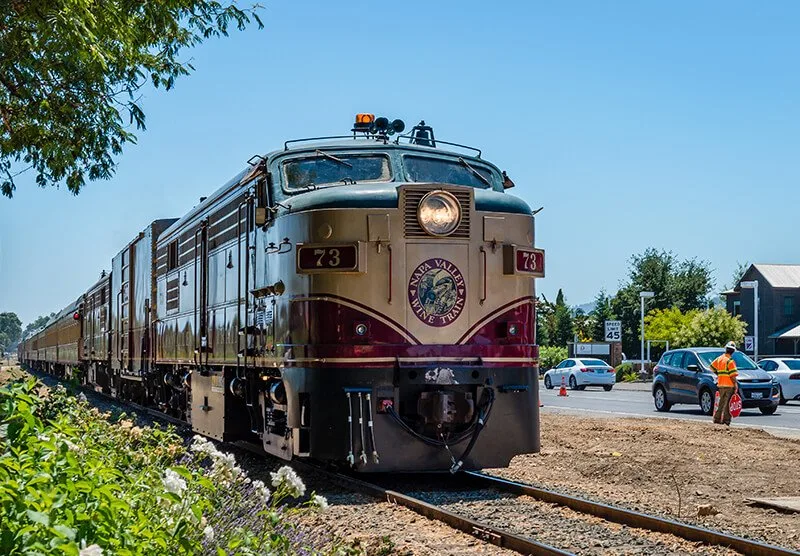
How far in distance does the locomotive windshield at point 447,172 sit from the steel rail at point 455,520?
3.20 meters

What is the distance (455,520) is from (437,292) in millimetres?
2396

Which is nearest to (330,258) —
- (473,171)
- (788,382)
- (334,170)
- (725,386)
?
(334,170)

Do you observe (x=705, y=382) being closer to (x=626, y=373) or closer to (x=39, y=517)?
(x=39, y=517)

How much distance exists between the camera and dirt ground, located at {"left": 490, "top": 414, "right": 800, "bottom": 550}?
9617mm

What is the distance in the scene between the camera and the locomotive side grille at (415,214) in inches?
402

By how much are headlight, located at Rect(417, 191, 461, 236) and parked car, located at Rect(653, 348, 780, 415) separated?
573 inches

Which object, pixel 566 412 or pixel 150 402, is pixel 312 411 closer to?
pixel 150 402

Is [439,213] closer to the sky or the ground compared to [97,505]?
closer to the sky

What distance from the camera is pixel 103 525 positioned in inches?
157

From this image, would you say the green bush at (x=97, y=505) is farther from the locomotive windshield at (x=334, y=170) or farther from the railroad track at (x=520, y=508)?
the locomotive windshield at (x=334, y=170)

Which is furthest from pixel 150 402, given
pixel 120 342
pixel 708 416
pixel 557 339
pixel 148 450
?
pixel 557 339

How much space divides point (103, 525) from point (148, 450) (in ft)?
12.8

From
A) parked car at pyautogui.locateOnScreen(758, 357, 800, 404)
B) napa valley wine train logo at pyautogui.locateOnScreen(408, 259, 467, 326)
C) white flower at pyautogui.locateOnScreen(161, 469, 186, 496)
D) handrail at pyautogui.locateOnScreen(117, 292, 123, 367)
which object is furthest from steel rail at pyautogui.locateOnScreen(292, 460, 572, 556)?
parked car at pyautogui.locateOnScreen(758, 357, 800, 404)

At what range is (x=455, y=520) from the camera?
878cm
